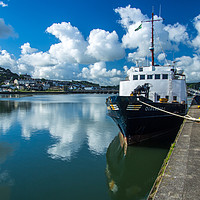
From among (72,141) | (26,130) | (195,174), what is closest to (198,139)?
(195,174)

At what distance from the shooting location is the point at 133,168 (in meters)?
10.0

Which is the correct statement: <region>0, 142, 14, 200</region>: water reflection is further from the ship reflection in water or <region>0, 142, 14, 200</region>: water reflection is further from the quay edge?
the quay edge

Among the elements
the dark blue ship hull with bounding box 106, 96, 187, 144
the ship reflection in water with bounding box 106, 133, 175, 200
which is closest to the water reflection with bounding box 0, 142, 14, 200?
the ship reflection in water with bounding box 106, 133, 175, 200

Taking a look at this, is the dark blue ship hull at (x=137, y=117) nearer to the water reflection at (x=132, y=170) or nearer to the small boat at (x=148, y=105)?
the small boat at (x=148, y=105)

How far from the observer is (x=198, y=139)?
334 inches

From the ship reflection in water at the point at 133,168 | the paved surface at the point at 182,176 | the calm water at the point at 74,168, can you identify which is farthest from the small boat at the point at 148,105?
the paved surface at the point at 182,176

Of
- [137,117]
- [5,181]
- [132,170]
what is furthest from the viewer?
[137,117]

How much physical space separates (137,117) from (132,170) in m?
3.37

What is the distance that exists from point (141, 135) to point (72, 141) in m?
5.74

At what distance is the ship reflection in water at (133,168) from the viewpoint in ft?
25.5

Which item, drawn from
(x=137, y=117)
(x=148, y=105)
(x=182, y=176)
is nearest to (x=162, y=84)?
(x=148, y=105)

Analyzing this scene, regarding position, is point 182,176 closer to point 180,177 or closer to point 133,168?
point 180,177

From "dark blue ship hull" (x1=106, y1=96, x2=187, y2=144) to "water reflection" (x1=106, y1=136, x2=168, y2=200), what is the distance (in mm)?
1022

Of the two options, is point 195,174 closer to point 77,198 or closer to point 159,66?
point 77,198
